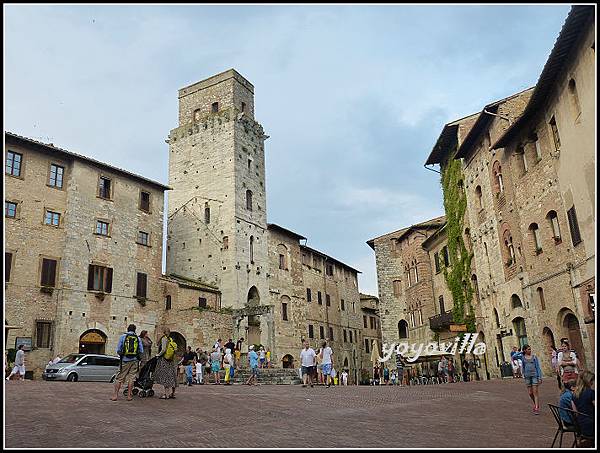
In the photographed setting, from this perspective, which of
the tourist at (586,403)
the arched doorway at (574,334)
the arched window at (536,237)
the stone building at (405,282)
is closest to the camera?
the tourist at (586,403)

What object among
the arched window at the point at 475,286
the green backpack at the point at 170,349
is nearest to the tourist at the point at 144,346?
the green backpack at the point at 170,349

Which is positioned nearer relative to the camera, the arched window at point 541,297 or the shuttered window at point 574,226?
the shuttered window at point 574,226

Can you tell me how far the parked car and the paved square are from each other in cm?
839

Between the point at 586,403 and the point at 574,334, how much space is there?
1393 cm

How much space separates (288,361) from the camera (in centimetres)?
4681

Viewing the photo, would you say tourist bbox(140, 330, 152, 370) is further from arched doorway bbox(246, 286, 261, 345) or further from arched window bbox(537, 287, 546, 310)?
arched doorway bbox(246, 286, 261, 345)

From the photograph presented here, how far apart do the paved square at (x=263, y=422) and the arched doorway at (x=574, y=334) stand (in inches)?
173

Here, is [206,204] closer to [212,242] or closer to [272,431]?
[212,242]

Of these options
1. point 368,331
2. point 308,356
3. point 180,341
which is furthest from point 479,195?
point 368,331

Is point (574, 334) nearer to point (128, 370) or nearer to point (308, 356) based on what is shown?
point (308, 356)

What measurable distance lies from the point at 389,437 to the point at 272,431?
2074 mm

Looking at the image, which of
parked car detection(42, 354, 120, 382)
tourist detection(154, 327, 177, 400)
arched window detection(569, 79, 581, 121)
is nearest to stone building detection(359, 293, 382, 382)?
parked car detection(42, 354, 120, 382)

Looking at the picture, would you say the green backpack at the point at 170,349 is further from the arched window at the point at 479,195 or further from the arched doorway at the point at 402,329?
the arched doorway at the point at 402,329

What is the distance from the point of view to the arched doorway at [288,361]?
151 ft
